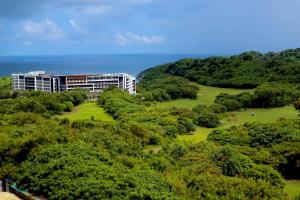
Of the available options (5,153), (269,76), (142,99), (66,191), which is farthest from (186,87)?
(66,191)

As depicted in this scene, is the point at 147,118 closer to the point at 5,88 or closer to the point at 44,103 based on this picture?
the point at 44,103

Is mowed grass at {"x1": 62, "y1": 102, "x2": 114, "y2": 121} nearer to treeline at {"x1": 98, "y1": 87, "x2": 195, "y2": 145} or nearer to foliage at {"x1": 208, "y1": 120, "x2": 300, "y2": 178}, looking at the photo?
treeline at {"x1": 98, "y1": 87, "x2": 195, "y2": 145}

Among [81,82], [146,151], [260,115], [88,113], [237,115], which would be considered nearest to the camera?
[146,151]

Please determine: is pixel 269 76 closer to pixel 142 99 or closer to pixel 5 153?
pixel 142 99

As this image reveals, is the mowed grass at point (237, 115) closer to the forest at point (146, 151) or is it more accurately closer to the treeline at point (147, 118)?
the forest at point (146, 151)

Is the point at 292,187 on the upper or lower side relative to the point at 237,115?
lower

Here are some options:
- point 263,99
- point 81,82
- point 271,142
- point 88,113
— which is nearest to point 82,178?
point 271,142
